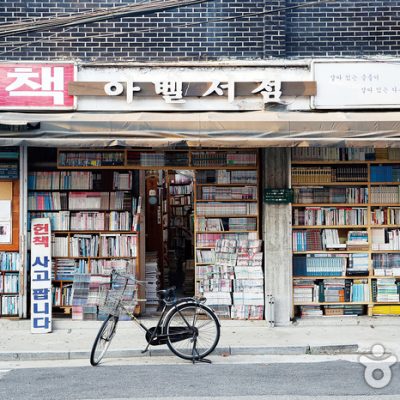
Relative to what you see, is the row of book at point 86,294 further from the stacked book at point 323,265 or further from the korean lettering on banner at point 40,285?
the stacked book at point 323,265

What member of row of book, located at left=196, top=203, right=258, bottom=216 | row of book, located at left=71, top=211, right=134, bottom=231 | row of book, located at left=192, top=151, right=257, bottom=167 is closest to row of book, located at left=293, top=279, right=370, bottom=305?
row of book, located at left=196, top=203, right=258, bottom=216

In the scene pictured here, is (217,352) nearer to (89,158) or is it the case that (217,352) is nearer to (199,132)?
(199,132)

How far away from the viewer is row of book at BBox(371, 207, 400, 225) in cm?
1326

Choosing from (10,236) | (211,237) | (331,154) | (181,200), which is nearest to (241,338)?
(211,237)

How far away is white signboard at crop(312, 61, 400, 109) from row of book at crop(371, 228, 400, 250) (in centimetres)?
226

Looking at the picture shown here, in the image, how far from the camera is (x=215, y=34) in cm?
1316

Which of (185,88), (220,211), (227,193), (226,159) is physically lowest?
(220,211)

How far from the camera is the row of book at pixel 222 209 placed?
1326 cm

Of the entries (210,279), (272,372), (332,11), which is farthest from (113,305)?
(332,11)

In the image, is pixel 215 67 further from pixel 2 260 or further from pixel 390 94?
pixel 2 260

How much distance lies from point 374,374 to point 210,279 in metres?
4.50

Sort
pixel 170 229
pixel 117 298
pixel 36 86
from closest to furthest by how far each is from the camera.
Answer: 1. pixel 117 298
2. pixel 36 86
3. pixel 170 229

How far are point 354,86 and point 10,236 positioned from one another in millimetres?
6581

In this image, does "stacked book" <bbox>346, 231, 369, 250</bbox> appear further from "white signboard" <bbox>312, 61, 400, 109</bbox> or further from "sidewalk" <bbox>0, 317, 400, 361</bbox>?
"white signboard" <bbox>312, 61, 400, 109</bbox>
